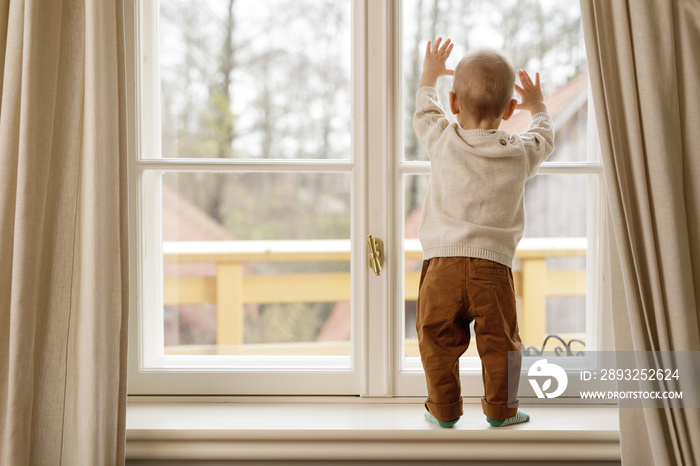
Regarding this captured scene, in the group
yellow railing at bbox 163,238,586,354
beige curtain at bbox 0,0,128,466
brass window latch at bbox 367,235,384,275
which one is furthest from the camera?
yellow railing at bbox 163,238,586,354

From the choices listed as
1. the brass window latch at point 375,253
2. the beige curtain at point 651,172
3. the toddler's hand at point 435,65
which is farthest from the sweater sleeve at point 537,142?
the brass window latch at point 375,253

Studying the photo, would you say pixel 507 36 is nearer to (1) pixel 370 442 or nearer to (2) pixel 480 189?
(2) pixel 480 189

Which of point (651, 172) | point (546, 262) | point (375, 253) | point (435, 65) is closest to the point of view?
point (651, 172)

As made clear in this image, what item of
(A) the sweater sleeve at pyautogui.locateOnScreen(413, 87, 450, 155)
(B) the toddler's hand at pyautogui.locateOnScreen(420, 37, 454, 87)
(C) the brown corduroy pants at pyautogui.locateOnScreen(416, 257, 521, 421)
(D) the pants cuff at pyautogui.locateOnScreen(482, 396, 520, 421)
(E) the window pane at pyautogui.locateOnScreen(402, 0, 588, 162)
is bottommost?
(D) the pants cuff at pyautogui.locateOnScreen(482, 396, 520, 421)

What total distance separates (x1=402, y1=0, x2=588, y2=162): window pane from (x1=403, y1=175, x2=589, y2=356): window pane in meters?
0.10

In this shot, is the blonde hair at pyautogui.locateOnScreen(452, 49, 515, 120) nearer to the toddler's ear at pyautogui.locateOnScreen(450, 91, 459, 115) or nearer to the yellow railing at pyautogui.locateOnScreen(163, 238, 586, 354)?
the toddler's ear at pyautogui.locateOnScreen(450, 91, 459, 115)

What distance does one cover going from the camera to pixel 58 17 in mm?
1238

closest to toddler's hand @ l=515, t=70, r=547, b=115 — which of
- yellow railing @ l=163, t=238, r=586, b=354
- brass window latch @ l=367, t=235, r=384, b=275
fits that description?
yellow railing @ l=163, t=238, r=586, b=354

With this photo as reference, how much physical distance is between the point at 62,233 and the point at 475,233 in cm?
94

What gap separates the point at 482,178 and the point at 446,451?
0.65 metres

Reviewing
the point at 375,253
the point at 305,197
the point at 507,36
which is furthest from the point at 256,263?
the point at 507,36

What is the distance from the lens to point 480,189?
124 cm

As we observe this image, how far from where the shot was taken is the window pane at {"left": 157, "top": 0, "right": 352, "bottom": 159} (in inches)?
60.3

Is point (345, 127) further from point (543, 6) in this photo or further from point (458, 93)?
point (543, 6)
